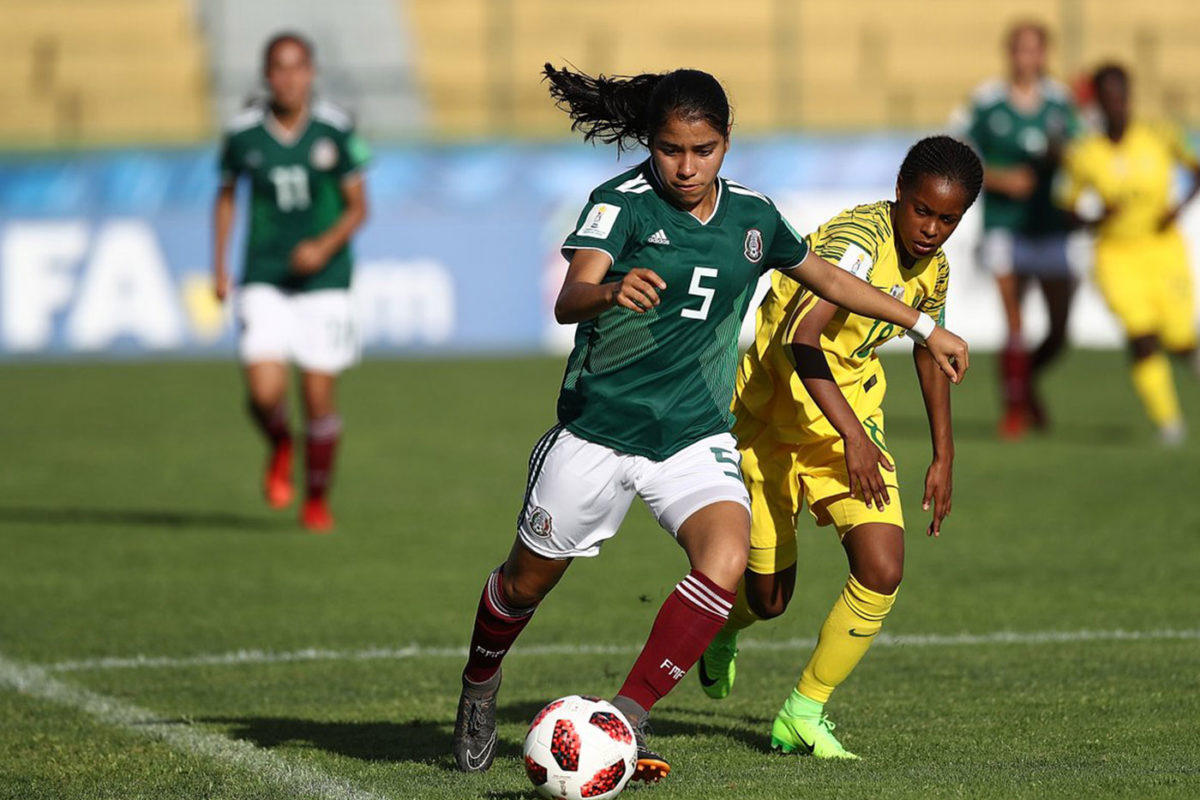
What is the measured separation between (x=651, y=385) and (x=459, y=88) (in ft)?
68.1

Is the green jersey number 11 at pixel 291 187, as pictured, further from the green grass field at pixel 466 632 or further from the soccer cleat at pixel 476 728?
the soccer cleat at pixel 476 728

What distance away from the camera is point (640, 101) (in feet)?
17.2

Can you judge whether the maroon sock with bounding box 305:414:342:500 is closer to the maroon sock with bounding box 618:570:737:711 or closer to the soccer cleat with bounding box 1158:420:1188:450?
the maroon sock with bounding box 618:570:737:711

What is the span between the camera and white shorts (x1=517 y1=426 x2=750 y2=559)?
197 inches

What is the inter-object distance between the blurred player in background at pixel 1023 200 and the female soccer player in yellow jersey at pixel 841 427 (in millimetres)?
8376

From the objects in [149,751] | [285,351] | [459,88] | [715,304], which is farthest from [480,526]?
[459,88]

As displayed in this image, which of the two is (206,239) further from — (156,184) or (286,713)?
(286,713)

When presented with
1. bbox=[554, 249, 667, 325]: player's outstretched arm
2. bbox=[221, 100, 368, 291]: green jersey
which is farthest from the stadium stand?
bbox=[554, 249, 667, 325]: player's outstretched arm

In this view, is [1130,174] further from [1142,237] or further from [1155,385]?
[1155,385]

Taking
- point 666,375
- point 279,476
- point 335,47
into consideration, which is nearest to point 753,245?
point 666,375

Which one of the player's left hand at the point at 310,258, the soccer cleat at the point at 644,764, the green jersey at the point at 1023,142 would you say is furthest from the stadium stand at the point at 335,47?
the soccer cleat at the point at 644,764

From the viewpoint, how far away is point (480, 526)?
34.5ft

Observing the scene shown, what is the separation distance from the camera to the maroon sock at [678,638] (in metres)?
4.86

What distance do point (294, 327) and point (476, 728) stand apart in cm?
531
